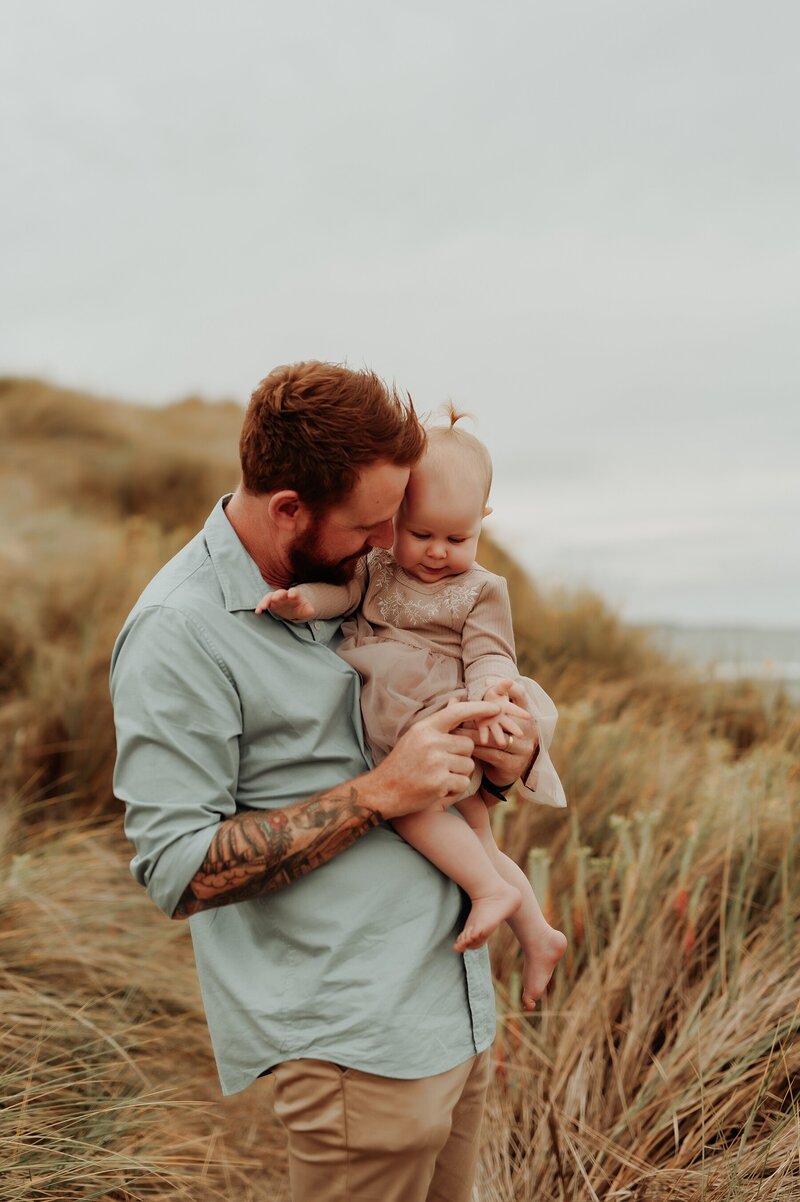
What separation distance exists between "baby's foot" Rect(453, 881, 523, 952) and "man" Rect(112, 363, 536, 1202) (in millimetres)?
58

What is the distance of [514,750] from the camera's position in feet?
7.93

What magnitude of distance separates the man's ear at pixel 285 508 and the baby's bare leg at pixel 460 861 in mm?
694

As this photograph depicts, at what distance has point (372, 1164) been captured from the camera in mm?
2182

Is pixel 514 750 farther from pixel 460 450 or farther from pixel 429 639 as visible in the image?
pixel 460 450

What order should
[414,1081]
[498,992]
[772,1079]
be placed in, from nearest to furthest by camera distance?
[414,1081]
[772,1079]
[498,992]

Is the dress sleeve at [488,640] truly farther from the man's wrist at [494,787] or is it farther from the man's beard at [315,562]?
the man's beard at [315,562]

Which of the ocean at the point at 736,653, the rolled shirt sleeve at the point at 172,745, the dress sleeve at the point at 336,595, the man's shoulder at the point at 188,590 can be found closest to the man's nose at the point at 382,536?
the dress sleeve at the point at 336,595

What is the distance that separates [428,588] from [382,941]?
870mm

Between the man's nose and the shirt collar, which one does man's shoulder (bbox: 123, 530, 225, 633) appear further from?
the man's nose

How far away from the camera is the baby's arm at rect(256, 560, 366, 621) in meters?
2.25

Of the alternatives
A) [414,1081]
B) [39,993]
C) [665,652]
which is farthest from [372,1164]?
[665,652]

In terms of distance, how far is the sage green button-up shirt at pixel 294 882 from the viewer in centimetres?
212

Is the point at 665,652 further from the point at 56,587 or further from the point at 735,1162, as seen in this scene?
the point at 735,1162

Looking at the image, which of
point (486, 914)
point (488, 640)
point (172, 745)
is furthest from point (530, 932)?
point (172, 745)
